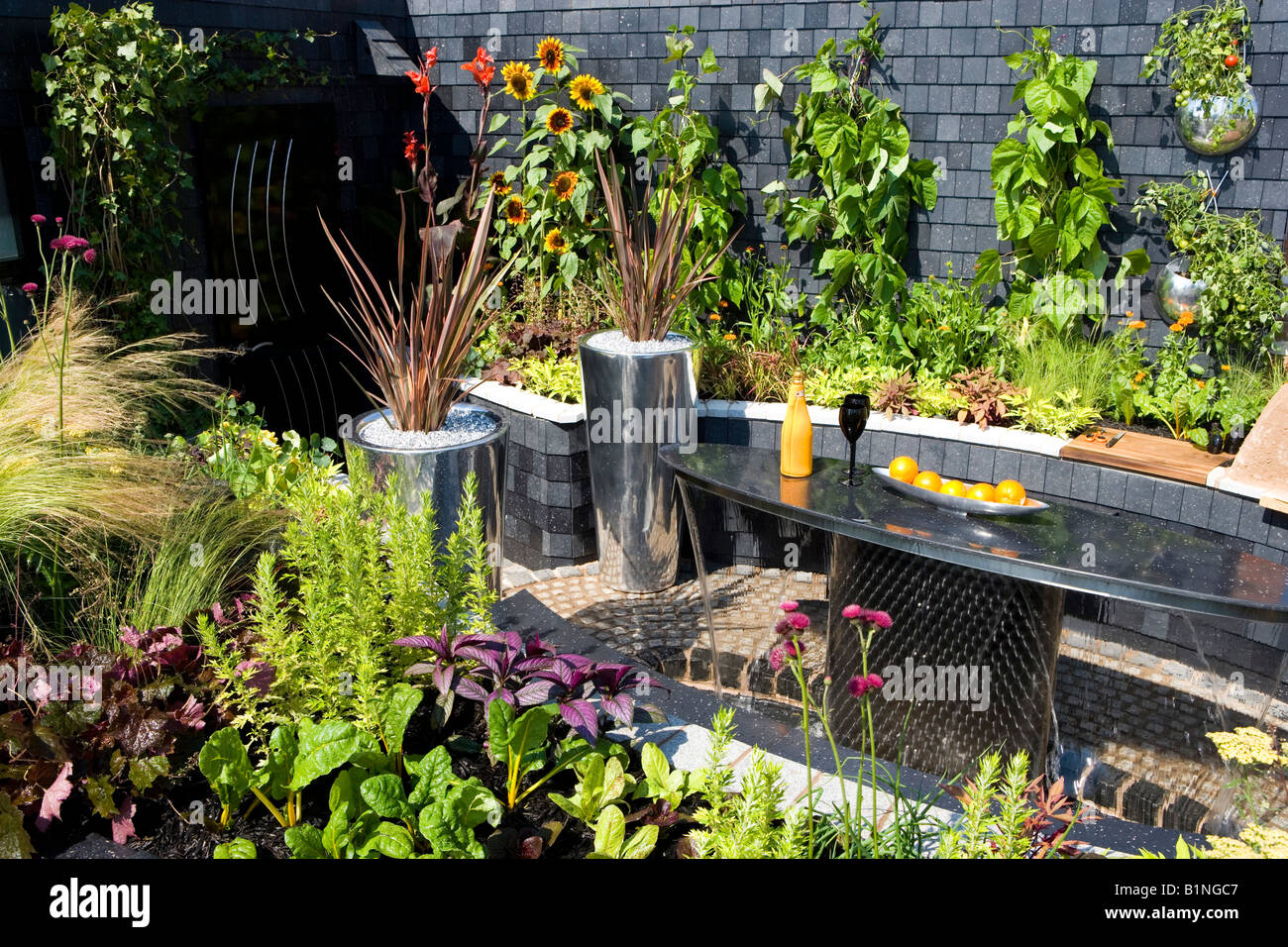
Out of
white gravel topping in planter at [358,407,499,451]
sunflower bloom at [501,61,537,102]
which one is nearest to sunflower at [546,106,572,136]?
sunflower bloom at [501,61,537,102]


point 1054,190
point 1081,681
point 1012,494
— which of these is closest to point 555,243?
point 1054,190

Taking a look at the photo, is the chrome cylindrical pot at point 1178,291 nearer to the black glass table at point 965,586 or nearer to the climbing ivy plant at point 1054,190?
the climbing ivy plant at point 1054,190

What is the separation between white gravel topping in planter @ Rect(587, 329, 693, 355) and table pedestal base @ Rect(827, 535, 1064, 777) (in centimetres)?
164

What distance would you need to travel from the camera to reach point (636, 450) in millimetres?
4961

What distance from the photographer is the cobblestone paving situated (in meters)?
3.57

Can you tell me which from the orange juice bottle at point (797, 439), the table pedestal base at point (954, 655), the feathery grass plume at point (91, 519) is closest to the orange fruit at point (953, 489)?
the table pedestal base at point (954, 655)

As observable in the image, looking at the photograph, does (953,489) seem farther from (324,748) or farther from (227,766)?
(227,766)

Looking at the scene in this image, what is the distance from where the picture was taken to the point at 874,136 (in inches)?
225

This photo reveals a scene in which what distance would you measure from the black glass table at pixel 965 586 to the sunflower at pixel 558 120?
3083mm

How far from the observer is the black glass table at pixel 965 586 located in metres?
3.03

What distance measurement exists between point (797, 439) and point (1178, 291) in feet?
8.26

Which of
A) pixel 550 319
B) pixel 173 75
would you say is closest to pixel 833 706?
pixel 550 319
